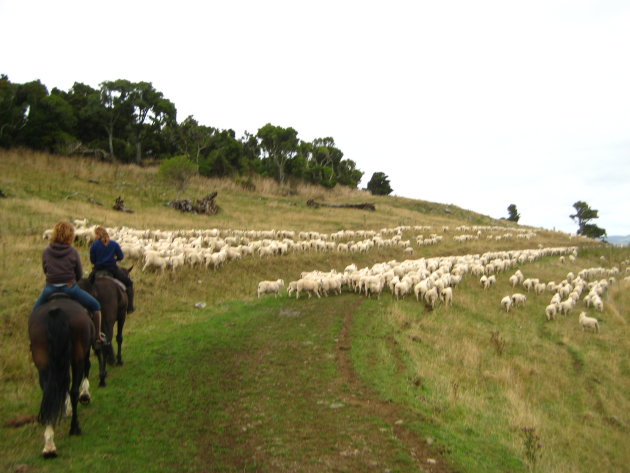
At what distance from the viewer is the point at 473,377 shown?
11609 millimetres

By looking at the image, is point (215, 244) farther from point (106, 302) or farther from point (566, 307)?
point (566, 307)

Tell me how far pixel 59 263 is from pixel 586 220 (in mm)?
94674

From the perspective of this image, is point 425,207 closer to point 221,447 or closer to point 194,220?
point 194,220

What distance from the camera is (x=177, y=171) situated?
40875mm

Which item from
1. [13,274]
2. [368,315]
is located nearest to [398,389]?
[368,315]

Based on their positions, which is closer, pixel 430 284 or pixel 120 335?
pixel 120 335

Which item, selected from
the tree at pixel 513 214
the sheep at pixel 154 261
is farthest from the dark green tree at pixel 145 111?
the tree at pixel 513 214

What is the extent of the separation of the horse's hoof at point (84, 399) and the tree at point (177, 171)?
34.1 metres

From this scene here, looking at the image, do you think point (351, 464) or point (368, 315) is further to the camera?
point (368, 315)

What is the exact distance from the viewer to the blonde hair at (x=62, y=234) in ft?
21.9

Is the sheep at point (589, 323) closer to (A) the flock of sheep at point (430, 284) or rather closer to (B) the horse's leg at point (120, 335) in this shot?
(A) the flock of sheep at point (430, 284)

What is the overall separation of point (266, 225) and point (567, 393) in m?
25.2

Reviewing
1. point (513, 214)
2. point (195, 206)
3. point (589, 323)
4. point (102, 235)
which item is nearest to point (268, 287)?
point (102, 235)

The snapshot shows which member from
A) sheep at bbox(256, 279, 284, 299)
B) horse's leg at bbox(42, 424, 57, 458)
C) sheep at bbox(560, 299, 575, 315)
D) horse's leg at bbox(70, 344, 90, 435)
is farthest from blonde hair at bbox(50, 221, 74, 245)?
sheep at bbox(560, 299, 575, 315)
